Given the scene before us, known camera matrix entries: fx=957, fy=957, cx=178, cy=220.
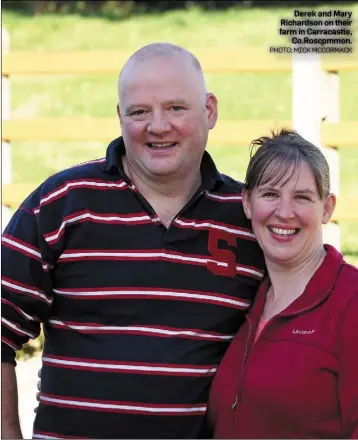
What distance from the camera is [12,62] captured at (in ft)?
16.7

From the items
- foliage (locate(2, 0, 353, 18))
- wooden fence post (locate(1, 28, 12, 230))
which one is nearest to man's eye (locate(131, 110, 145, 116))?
wooden fence post (locate(1, 28, 12, 230))

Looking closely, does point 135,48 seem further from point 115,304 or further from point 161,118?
point 115,304

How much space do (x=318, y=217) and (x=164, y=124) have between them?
42cm

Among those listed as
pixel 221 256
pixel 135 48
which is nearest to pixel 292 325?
pixel 221 256

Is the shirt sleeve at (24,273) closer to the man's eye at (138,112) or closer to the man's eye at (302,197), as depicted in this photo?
the man's eye at (138,112)

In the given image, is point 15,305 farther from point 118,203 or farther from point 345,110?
point 345,110

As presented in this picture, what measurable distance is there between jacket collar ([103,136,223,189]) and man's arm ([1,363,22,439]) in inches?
21.1

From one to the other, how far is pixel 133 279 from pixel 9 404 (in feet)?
1.50

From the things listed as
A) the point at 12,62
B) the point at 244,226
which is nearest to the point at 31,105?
the point at 12,62

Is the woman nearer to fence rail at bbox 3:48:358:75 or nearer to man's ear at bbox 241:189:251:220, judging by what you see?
man's ear at bbox 241:189:251:220

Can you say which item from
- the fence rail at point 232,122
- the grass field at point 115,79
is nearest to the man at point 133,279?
the fence rail at point 232,122

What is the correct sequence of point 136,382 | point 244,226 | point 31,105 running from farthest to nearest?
point 31,105 < point 244,226 < point 136,382

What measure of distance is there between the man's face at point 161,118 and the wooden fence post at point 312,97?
7.16ft

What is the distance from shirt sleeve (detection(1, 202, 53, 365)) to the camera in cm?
220
